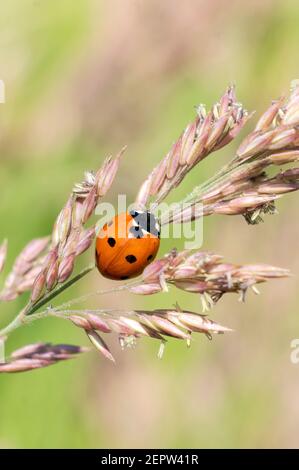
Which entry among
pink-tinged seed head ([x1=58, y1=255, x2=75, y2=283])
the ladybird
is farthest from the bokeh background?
pink-tinged seed head ([x1=58, y1=255, x2=75, y2=283])

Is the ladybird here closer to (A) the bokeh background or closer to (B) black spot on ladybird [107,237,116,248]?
(B) black spot on ladybird [107,237,116,248]

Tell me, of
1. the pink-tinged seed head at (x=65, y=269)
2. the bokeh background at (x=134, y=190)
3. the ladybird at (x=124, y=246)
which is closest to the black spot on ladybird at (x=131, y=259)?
the ladybird at (x=124, y=246)

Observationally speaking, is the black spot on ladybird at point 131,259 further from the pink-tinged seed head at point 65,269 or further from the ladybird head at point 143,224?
the pink-tinged seed head at point 65,269

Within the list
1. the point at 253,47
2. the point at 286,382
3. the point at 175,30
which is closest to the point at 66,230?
the point at 286,382

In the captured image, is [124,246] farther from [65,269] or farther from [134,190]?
[134,190]

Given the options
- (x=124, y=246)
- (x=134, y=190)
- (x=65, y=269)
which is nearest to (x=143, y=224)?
→ (x=124, y=246)

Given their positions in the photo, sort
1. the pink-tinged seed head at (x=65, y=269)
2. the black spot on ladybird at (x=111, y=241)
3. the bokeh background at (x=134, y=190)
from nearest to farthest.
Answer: the pink-tinged seed head at (x=65, y=269) → the black spot on ladybird at (x=111, y=241) → the bokeh background at (x=134, y=190)
